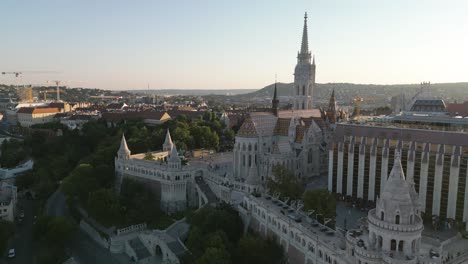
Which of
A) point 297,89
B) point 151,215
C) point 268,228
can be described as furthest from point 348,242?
point 297,89

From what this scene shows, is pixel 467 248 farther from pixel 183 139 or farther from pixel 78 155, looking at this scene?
pixel 78 155

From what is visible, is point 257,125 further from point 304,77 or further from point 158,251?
point 158,251

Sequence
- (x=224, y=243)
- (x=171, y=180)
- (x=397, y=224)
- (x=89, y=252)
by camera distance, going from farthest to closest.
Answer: (x=171, y=180) → (x=89, y=252) → (x=224, y=243) → (x=397, y=224)

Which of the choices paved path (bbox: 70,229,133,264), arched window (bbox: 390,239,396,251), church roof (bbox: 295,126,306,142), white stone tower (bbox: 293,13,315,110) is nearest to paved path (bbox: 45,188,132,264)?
paved path (bbox: 70,229,133,264)

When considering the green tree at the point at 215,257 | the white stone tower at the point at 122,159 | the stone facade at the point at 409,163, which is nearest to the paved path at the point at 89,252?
the white stone tower at the point at 122,159

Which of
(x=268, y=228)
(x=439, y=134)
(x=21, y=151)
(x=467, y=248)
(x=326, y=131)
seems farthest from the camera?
(x=21, y=151)

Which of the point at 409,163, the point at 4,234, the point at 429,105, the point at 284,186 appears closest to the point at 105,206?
the point at 4,234
